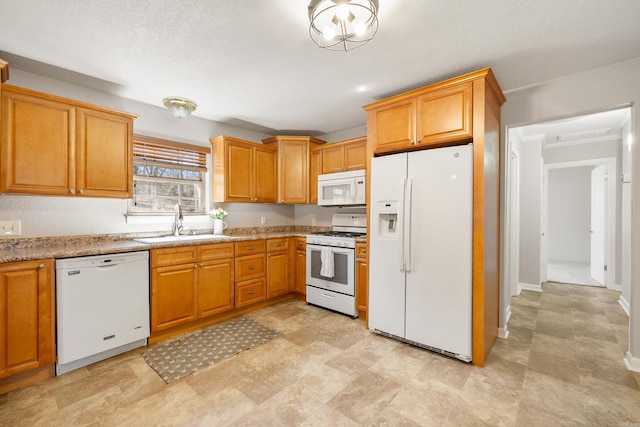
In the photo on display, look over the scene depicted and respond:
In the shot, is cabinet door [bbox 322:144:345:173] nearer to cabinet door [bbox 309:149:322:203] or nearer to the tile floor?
cabinet door [bbox 309:149:322:203]

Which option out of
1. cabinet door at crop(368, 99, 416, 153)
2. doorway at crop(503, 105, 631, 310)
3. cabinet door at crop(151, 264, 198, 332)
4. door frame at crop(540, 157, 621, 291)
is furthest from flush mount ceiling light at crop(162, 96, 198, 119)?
door frame at crop(540, 157, 621, 291)

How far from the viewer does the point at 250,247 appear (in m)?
3.54

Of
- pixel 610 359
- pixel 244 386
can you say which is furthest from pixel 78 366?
pixel 610 359

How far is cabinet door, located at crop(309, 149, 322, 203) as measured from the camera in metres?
4.25

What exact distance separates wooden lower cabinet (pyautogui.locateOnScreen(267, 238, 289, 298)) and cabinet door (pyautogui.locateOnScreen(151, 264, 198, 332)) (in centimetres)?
102

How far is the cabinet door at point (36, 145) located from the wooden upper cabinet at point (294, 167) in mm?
2398

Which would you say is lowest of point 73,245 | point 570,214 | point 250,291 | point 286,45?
point 250,291

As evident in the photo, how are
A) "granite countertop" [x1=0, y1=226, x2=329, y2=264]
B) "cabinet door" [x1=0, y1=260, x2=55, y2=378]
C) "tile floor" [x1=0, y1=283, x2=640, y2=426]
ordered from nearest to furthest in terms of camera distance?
1. "tile floor" [x1=0, y1=283, x2=640, y2=426]
2. "cabinet door" [x1=0, y1=260, x2=55, y2=378]
3. "granite countertop" [x1=0, y1=226, x2=329, y2=264]

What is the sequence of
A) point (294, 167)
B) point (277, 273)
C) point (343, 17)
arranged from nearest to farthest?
point (343, 17)
point (277, 273)
point (294, 167)

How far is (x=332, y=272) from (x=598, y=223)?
4978mm

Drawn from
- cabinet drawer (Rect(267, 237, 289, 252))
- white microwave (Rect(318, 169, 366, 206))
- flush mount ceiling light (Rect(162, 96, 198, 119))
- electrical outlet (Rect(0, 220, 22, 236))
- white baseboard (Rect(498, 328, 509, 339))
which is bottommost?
white baseboard (Rect(498, 328, 509, 339))

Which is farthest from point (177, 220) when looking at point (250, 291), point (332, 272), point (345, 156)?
point (345, 156)

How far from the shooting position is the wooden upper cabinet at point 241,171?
12.1 feet

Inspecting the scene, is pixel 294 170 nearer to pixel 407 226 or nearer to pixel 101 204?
pixel 407 226
